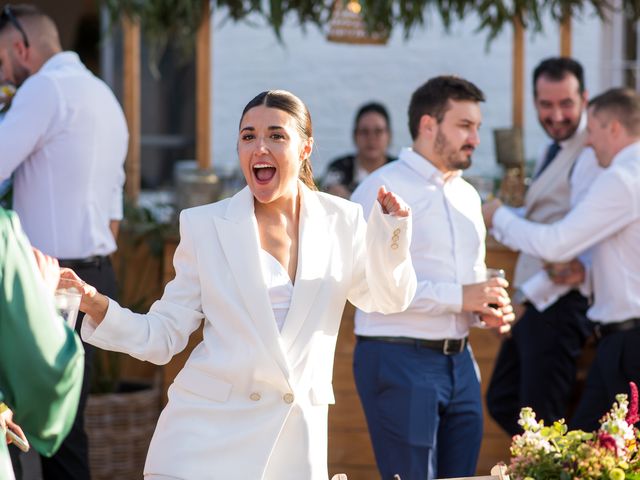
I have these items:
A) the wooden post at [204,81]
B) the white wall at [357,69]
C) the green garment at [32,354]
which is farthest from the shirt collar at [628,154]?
the white wall at [357,69]

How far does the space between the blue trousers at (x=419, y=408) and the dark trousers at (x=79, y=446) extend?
1.09 meters

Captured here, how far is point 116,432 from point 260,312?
2718 millimetres

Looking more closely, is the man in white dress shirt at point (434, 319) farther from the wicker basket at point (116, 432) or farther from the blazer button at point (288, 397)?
the wicker basket at point (116, 432)

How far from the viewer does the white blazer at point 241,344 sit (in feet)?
9.52

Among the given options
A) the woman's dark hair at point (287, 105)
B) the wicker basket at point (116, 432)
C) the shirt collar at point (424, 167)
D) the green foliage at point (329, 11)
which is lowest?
the wicker basket at point (116, 432)

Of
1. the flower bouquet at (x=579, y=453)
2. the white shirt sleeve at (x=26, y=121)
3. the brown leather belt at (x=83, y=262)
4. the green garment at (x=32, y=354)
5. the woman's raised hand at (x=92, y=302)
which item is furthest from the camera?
the brown leather belt at (x=83, y=262)

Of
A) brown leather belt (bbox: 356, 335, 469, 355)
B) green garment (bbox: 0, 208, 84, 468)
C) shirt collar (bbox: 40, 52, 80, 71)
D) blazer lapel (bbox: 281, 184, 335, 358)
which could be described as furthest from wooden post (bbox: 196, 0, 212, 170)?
green garment (bbox: 0, 208, 84, 468)

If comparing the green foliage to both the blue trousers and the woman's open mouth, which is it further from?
the woman's open mouth

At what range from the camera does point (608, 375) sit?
446 centimetres

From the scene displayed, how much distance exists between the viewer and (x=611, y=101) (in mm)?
4609

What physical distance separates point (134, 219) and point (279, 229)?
275 centimetres

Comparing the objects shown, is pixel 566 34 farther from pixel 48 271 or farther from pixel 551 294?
pixel 48 271

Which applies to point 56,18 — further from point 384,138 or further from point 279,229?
point 279,229

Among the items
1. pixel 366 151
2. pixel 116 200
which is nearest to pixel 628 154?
pixel 116 200
